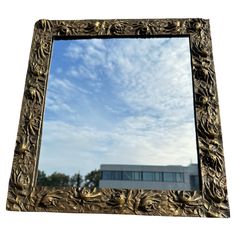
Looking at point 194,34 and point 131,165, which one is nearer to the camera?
point 131,165

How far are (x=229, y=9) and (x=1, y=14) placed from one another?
4.43ft

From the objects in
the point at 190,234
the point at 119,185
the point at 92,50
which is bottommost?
the point at 190,234

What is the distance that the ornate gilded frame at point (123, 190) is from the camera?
3.21ft

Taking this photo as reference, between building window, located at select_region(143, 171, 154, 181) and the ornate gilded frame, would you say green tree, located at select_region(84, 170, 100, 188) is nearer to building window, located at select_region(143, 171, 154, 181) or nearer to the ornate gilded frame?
the ornate gilded frame

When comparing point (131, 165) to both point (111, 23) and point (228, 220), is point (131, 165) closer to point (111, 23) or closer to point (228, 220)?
point (228, 220)

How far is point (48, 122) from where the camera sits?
116 cm

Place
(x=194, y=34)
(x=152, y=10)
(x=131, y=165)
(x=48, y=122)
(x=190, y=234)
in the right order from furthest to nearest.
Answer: (x=152, y=10) < (x=194, y=34) < (x=48, y=122) < (x=131, y=165) < (x=190, y=234)

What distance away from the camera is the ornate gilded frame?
979mm

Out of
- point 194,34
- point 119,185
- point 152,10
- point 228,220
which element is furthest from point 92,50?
point 228,220

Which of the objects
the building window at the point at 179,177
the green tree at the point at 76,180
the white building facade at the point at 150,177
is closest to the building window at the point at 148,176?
the white building facade at the point at 150,177

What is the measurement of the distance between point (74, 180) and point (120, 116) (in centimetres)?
36

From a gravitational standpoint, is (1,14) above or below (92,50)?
above

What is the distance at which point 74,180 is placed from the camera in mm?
1043

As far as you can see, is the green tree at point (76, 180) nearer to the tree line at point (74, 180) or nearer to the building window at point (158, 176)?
the tree line at point (74, 180)
